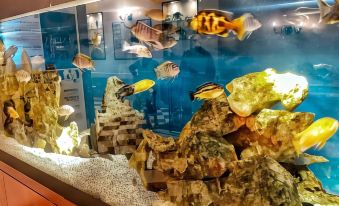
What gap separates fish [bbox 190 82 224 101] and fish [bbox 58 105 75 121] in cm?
102

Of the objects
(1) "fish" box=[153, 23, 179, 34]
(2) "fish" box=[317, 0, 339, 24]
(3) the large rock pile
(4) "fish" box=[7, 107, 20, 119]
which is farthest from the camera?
(4) "fish" box=[7, 107, 20, 119]

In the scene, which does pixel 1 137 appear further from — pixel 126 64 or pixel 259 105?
pixel 259 105

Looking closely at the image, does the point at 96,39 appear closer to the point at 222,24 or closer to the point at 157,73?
the point at 157,73

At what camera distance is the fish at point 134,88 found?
131 cm

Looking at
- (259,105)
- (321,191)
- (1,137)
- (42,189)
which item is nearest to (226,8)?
(259,105)

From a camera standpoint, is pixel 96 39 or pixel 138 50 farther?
pixel 96 39

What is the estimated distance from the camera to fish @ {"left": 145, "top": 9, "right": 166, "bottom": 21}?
1198mm

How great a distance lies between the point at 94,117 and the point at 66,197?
0.46 meters

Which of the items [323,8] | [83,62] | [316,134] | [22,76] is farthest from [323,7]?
[22,76]

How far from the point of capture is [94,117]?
1.68 meters

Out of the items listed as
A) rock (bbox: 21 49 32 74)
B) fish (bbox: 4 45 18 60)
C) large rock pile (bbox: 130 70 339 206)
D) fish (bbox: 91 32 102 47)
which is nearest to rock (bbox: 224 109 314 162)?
large rock pile (bbox: 130 70 339 206)

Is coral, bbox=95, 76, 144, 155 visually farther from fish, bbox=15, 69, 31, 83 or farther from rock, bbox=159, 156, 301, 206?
fish, bbox=15, 69, 31, 83

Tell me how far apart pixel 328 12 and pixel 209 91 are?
1.50 feet

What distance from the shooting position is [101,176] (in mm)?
1564
